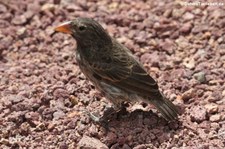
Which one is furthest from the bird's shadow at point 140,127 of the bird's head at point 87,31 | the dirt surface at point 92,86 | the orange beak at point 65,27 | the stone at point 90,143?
the orange beak at point 65,27

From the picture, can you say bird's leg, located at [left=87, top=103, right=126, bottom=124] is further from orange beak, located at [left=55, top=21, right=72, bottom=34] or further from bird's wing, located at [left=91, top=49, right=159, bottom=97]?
orange beak, located at [left=55, top=21, right=72, bottom=34]

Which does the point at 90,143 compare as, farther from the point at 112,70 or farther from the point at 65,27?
the point at 65,27

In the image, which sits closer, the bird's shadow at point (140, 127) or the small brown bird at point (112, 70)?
the bird's shadow at point (140, 127)

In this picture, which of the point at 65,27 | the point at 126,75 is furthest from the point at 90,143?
the point at 65,27

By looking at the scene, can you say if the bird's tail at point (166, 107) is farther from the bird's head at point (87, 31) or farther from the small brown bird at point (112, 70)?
the bird's head at point (87, 31)

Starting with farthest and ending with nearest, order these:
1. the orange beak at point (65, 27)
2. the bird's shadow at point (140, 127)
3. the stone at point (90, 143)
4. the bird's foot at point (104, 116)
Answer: the orange beak at point (65, 27) → the bird's foot at point (104, 116) → the bird's shadow at point (140, 127) → the stone at point (90, 143)

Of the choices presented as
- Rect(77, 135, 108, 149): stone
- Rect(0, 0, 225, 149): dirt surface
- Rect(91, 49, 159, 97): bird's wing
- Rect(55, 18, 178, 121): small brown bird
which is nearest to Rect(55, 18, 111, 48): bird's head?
Rect(55, 18, 178, 121): small brown bird

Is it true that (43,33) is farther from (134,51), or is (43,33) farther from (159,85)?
(159,85)

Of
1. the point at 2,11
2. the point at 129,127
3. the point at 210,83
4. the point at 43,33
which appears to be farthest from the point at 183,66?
the point at 2,11
